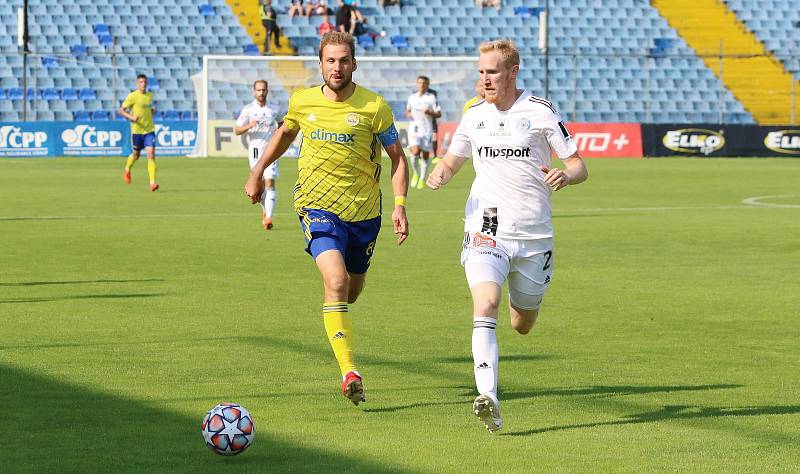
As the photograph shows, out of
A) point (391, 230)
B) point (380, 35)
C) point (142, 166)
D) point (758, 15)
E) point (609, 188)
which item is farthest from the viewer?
point (758, 15)

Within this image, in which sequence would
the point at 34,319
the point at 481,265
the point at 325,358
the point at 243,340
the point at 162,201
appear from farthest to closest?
1. the point at 162,201
2. the point at 34,319
3. the point at 243,340
4. the point at 325,358
5. the point at 481,265

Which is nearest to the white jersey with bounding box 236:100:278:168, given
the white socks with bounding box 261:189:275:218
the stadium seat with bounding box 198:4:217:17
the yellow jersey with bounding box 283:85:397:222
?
the white socks with bounding box 261:189:275:218

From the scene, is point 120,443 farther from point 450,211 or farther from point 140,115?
point 140,115

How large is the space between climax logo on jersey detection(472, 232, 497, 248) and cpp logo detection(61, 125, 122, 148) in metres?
35.7

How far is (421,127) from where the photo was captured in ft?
100

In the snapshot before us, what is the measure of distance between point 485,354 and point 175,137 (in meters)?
37.0

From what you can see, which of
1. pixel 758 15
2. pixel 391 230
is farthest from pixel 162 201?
pixel 758 15

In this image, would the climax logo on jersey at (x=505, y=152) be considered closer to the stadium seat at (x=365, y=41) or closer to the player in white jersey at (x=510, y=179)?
the player in white jersey at (x=510, y=179)

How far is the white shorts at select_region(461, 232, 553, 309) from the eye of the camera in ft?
25.4

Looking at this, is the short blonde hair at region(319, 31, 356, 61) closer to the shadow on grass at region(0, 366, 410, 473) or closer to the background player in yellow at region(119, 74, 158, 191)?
the shadow on grass at region(0, 366, 410, 473)

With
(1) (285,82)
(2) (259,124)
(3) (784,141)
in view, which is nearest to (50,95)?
(1) (285,82)

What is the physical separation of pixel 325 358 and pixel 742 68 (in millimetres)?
43770

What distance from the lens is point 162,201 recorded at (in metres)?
25.3

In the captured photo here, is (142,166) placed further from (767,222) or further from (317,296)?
(317,296)
